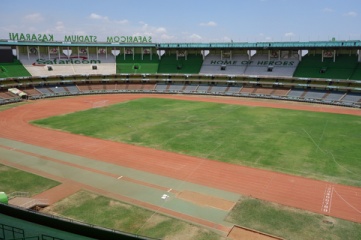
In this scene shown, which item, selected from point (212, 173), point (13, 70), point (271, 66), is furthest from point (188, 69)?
point (212, 173)

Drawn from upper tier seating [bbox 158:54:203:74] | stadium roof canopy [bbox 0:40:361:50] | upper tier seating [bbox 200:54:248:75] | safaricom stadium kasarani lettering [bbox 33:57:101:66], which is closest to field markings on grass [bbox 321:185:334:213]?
stadium roof canopy [bbox 0:40:361:50]

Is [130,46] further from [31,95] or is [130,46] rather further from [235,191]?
[235,191]

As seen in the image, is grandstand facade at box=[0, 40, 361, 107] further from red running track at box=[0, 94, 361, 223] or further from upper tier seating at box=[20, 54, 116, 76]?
red running track at box=[0, 94, 361, 223]

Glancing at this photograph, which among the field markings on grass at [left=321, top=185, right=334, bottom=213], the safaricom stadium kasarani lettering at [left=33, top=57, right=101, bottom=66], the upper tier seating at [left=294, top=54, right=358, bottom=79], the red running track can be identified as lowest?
the field markings on grass at [left=321, top=185, right=334, bottom=213]

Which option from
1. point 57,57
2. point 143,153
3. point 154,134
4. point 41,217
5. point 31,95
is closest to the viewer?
point 41,217

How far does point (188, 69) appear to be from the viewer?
90.1 metres

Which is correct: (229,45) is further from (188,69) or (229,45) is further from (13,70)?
(13,70)

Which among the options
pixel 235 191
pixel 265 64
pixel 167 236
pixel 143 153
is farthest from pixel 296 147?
pixel 265 64

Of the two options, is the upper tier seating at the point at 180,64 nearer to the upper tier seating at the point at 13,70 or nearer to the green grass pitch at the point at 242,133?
the green grass pitch at the point at 242,133

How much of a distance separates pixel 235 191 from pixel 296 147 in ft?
47.7

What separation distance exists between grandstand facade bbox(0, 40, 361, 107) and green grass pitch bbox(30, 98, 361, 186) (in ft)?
62.1

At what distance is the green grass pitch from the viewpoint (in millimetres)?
31797

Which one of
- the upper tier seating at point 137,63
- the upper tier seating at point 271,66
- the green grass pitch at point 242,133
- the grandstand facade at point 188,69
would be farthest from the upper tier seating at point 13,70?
the upper tier seating at point 271,66

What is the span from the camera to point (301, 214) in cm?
2189
